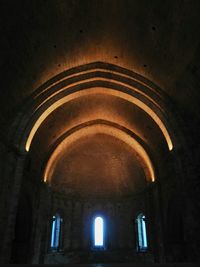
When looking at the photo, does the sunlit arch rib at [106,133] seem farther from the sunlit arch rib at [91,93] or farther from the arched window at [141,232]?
the arched window at [141,232]

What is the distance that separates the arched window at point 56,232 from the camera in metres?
16.7

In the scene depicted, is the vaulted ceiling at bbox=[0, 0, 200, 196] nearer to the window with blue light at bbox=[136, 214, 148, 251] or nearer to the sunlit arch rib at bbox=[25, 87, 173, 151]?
the sunlit arch rib at bbox=[25, 87, 173, 151]

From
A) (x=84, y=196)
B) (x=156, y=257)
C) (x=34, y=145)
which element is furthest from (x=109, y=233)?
(x=34, y=145)

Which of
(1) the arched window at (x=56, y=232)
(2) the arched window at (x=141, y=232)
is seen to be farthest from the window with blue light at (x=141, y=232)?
(1) the arched window at (x=56, y=232)

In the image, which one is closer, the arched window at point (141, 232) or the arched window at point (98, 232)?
the arched window at point (141, 232)

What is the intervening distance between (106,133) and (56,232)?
8.55 meters

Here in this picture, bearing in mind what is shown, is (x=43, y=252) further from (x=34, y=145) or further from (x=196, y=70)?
(x=196, y=70)

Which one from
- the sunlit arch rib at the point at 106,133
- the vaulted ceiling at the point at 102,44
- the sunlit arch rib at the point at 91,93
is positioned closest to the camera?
the vaulted ceiling at the point at 102,44

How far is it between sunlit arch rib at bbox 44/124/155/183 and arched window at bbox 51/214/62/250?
12.2 feet

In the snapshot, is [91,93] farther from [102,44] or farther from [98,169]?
[98,169]

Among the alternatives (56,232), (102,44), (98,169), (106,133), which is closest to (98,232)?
(56,232)

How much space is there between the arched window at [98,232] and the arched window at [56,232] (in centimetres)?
310

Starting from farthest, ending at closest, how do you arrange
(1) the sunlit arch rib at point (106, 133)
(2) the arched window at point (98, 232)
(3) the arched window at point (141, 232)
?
(2) the arched window at point (98, 232) < (3) the arched window at point (141, 232) < (1) the sunlit arch rib at point (106, 133)

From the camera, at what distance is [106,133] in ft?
57.7
